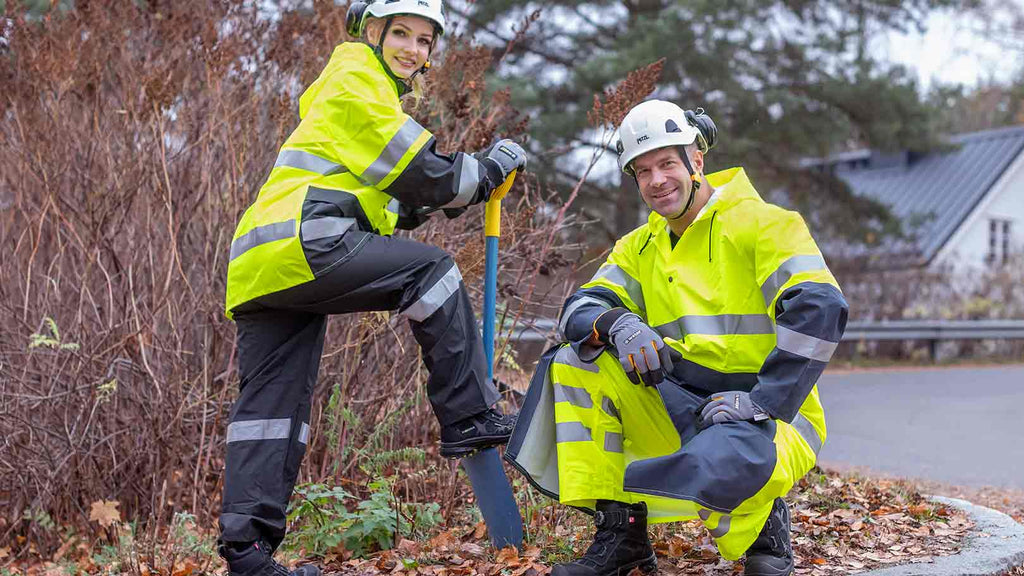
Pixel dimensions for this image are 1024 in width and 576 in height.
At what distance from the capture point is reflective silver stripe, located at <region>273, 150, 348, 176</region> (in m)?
3.56

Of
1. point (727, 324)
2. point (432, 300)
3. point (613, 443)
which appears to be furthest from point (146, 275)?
point (727, 324)

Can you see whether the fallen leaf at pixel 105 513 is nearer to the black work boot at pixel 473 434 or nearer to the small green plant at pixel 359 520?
the small green plant at pixel 359 520

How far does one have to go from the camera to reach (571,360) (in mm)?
3596

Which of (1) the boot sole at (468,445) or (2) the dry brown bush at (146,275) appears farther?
(2) the dry brown bush at (146,275)

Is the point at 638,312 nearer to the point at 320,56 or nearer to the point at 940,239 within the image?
the point at 320,56

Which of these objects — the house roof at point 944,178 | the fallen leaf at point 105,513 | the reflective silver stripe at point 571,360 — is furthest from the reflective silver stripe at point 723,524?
the house roof at point 944,178

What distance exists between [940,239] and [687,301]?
2218 cm

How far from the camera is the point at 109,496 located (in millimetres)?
5352

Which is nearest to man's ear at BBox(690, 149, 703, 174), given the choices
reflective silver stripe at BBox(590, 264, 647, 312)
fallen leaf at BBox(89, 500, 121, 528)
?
reflective silver stripe at BBox(590, 264, 647, 312)

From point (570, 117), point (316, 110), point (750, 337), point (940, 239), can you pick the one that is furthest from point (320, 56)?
point (940, 239)

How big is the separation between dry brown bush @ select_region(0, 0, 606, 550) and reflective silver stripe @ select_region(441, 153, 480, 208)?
1.25 metres

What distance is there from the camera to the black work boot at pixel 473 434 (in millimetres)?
3717

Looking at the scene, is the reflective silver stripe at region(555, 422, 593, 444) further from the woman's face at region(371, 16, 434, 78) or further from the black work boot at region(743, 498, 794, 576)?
the woman's face at region(371, 16, 434, 78)

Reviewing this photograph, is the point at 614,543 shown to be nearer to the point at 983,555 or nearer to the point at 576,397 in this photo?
the point at 576,397
